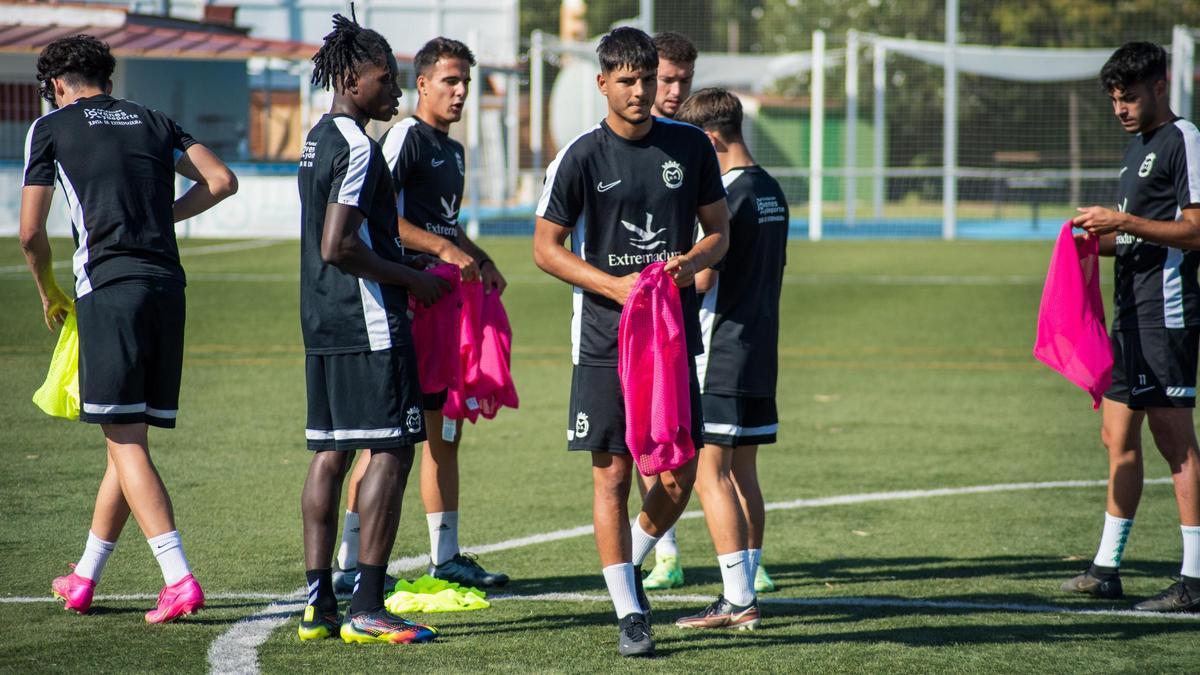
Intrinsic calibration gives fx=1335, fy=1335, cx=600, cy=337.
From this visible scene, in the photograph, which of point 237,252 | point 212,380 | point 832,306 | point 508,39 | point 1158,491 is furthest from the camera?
point 508,39

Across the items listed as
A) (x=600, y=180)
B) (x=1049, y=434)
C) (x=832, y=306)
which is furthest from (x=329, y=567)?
(x=832, y=306)

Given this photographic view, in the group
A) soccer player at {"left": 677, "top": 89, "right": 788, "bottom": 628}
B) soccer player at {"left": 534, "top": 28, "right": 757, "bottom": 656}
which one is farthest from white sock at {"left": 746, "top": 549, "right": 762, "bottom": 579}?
soccer player at {"left": 534, "top": 28, "right": 757, "bottom": 656}

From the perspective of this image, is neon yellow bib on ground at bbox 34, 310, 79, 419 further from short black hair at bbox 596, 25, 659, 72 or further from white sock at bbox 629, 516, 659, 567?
short black hair at bbox 596, 25, 659, 72

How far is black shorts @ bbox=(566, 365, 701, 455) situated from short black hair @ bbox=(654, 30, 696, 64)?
75.6 inches

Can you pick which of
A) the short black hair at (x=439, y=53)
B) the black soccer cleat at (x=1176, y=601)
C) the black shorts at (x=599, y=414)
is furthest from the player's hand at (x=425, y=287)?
the black soccer cleat at (x=1176, y=601)

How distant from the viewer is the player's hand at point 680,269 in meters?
4.71

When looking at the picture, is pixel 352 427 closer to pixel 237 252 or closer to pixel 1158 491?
pixel 1158 491

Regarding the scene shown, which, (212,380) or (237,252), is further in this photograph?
(237,252)

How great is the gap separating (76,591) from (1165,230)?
15.1 ft

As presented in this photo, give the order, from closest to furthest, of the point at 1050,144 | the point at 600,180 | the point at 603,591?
the point at 600,180, the point at 603,591, the point at 1050,144

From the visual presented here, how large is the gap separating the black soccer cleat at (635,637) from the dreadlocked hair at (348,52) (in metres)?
A: 2.23

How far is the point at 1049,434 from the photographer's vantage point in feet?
31.6

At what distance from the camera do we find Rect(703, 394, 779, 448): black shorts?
5469 millimetres

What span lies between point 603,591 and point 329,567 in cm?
131
